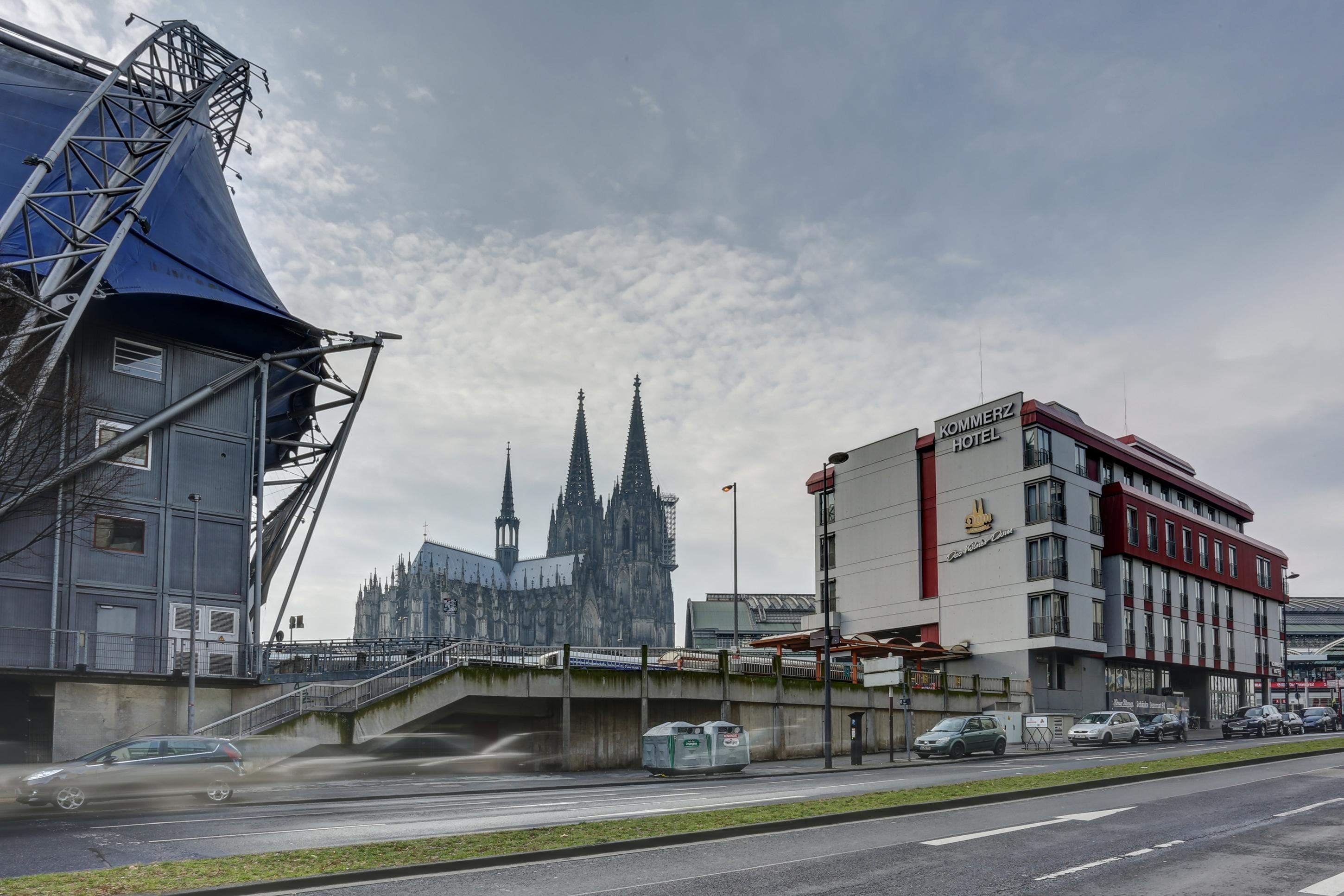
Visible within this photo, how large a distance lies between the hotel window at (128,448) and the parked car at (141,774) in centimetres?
1796

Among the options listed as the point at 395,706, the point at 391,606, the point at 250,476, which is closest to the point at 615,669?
the point at 395,706

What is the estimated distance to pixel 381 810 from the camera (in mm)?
20875

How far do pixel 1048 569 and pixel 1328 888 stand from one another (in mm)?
47774

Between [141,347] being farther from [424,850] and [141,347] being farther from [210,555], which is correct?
[424,850]

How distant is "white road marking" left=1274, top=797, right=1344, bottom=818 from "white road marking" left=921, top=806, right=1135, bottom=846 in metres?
2.11

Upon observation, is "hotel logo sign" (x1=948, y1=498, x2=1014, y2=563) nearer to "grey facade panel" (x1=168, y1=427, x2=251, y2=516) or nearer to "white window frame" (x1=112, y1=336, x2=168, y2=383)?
"grey facade panel" (x1=168, y1=427, x2=251, y2=516)

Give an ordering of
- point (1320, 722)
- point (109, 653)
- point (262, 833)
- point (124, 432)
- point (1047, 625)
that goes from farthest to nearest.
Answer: point (1320, 722) → point (1047, 625) → point (124, 432) → point (109, 653) → point (262, 833)

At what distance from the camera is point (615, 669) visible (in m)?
38.4

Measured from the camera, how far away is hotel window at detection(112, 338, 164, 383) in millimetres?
39938

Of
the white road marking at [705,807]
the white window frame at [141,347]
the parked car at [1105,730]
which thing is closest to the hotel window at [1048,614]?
the parked car at [1105,730]

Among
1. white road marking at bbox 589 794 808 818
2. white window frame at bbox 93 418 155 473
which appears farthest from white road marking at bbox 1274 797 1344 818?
white window frame at bbox 93 418 155 473

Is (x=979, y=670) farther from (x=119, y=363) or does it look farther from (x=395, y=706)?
(x=119, y=363)

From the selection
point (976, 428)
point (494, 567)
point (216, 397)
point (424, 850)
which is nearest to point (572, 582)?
point (494, 567)

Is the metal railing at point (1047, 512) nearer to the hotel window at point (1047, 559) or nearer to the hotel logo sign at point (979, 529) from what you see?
the hotel window at point (1047, 559)
